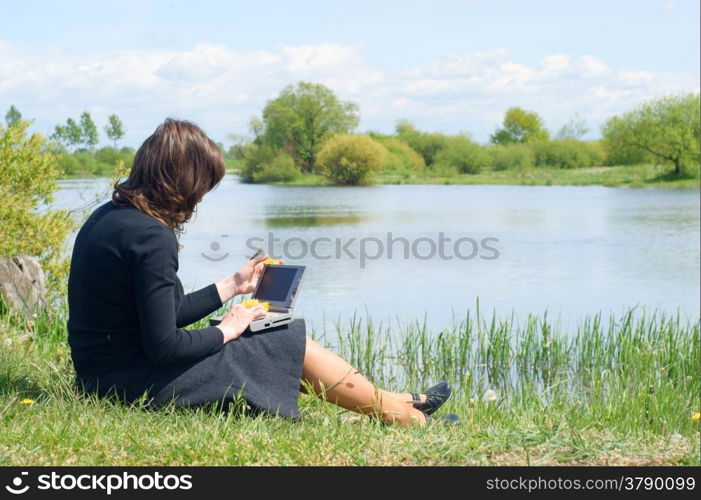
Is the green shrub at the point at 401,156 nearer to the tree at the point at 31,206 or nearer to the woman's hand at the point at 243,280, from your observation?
the tree at the point at 31,206

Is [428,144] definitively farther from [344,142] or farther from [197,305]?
[197,305]

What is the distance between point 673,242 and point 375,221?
8166 mm

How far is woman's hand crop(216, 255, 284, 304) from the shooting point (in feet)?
12.6

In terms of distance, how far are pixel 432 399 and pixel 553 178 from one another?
4437cm

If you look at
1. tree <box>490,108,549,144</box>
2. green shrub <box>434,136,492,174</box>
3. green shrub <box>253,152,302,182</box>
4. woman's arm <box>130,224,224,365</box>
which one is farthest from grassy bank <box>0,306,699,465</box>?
tree <box>490,108,549,144</box>

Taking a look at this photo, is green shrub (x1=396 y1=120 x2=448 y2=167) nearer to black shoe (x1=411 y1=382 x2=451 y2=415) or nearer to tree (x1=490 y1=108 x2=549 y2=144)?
tree (x1=490 y1=108 x2=549 y2=144)

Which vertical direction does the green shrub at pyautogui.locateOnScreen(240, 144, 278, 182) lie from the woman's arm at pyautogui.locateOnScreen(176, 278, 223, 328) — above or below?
above

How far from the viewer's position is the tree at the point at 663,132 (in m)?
42.8

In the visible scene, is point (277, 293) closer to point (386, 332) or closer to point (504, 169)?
point (386, 332)

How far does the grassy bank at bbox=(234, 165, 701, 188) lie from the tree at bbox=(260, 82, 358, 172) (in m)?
1.59

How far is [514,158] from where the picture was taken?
51.1m

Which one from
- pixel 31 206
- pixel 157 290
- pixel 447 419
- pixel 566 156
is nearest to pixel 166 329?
pixel 157 290
